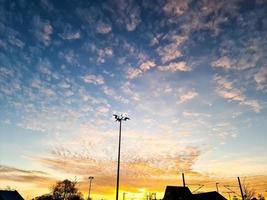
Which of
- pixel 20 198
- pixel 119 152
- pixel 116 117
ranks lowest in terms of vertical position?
pixel 20 198

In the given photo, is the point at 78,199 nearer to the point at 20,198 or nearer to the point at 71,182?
the point at 71,182

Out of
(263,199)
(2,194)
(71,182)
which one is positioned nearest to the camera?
(2,194)

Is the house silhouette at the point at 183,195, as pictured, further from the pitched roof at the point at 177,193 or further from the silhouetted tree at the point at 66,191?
the silhouetted tree at the point at 66,191

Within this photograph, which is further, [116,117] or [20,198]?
[20,198]

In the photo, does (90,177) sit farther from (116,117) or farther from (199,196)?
(116,117)

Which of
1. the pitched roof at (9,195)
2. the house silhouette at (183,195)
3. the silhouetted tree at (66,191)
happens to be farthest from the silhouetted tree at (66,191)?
the house silhouette at (183,195)

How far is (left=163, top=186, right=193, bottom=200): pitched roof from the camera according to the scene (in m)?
62.8

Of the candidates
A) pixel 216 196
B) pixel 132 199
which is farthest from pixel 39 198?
pixel 216 196

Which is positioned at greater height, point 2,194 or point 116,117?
point 116,117

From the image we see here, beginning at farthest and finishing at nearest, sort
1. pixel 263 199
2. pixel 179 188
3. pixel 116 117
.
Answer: pixel 263 199 < pixel 179 188 < pixel 116 117

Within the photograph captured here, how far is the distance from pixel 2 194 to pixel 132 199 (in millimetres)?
35860

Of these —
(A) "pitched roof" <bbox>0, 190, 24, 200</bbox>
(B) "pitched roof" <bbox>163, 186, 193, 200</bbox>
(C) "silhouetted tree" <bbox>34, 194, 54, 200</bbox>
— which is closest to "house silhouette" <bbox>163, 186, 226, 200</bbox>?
(B) "pitched roof" <bbox>163, 186, 193, 200</bbox>

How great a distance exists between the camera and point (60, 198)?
374ft

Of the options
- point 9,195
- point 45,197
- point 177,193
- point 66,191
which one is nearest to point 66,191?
point 66,191
